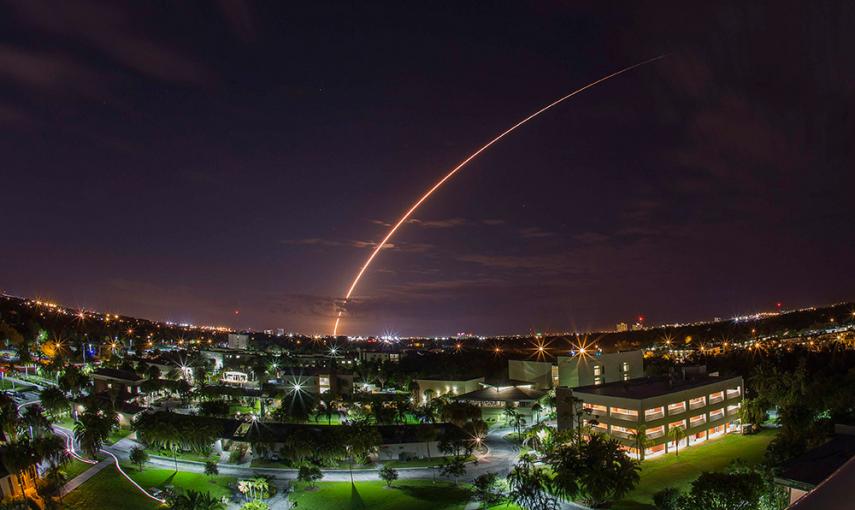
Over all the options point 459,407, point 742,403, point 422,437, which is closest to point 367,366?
point 459,407

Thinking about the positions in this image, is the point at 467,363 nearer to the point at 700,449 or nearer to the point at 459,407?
the point at 459,407

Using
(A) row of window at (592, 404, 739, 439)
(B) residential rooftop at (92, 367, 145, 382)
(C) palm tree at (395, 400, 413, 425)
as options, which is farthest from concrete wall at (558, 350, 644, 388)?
(B) residential rooftop at (92, 367, 145, 382)

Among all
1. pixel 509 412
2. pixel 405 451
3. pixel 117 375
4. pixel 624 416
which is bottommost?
pixel 405 451

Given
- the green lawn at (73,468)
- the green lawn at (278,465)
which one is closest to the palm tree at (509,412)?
the green lawn at (278,465)

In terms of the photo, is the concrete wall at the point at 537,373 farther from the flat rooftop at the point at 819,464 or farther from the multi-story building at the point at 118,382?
the multi-story building at the point at 118,382

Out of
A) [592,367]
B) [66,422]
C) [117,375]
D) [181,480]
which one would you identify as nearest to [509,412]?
[592,367]

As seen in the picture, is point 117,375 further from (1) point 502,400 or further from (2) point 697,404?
(2) point 697,404

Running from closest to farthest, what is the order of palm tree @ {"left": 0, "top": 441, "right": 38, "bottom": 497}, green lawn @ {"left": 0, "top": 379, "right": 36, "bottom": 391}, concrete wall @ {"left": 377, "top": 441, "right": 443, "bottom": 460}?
palm tree @ {"left": 0, "top": 441, "right": 38, "bottom": 497} < concrete wall @ {"left": 377, "top": 441, "right": 443, "bottom": 460} < green lawn @ {"left": 0, "top": 379, "right": 36, "bottom": 391}

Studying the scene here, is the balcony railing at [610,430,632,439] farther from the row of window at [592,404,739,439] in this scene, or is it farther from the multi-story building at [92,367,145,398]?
the multi-story building at [92,367,145,398]
